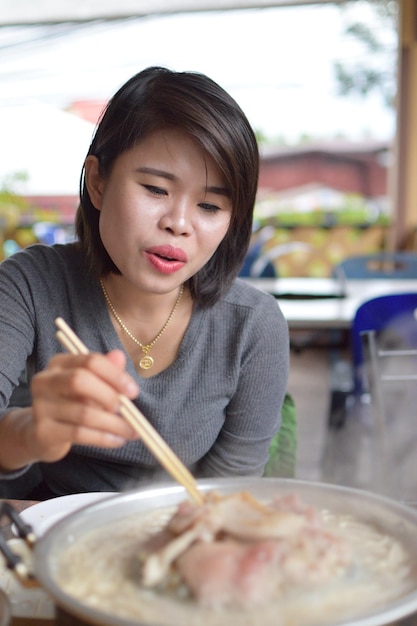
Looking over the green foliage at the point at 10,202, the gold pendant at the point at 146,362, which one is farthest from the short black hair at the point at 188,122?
the green foliage at the point at 10,202

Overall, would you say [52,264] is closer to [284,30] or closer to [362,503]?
[362,503]

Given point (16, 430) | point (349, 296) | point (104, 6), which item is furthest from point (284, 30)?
point (16, 430)

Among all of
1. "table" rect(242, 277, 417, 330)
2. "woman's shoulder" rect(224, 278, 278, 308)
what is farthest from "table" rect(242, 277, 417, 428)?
"woman's shoulder" rect(224, 278, 278, 308)

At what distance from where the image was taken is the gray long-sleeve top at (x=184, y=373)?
136 centimetres

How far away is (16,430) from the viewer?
97cm

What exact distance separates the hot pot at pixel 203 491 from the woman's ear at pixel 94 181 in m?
0.69

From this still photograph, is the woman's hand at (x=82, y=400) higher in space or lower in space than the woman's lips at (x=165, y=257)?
lower

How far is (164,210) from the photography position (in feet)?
3.80

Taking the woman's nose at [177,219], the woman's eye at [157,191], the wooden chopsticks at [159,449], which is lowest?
the wooden chopsticks at [159,449]

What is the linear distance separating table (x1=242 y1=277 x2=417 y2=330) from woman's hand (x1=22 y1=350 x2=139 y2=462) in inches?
69.1

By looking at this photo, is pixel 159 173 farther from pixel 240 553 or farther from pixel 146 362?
pixel 240 553

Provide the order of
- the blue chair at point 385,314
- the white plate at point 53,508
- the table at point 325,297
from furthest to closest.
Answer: the table at point 325,297 → the blue chair at point 385,314 → the white plate at point 53,508

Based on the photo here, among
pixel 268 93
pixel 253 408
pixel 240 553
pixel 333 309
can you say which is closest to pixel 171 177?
pixel 253 408

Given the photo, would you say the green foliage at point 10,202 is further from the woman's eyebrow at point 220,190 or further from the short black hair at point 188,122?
the woman's eyebrow at point 220,190
